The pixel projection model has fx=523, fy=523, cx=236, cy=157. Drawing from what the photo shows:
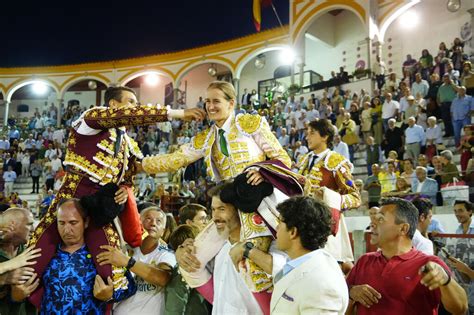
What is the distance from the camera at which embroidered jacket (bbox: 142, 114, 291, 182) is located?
10.6 feet

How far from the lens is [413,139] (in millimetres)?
9656

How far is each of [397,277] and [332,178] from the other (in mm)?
1223

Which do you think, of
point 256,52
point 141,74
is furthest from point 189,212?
point 141,74

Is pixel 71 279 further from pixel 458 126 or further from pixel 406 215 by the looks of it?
pixel 458 126

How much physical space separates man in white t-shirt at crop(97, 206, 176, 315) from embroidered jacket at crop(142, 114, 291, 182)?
0.63 meters

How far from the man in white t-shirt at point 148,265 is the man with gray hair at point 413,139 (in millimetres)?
6809

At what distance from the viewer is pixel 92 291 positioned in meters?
3.18

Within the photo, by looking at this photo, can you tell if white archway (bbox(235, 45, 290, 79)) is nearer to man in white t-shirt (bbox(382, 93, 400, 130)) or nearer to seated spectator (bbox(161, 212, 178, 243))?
man in white t-shirt (bbox(382, 93, 400, 130))

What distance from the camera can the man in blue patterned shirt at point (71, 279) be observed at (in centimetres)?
307

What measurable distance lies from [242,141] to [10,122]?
23.7 metres

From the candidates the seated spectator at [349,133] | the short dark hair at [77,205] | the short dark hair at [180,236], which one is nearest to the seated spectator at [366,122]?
the seated spectator at [349,133]

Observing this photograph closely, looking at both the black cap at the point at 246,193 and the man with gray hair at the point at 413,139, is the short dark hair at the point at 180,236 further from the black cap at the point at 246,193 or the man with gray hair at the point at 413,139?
the man with gray hair at the point at 413,139

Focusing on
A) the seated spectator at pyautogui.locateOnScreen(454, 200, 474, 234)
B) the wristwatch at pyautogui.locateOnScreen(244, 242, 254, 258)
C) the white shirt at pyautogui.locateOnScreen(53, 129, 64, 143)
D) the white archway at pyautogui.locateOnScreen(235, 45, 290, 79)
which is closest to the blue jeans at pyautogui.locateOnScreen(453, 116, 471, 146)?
the seated spectator at pyautogui.locateOnScreen(454, 200, 474, 234)

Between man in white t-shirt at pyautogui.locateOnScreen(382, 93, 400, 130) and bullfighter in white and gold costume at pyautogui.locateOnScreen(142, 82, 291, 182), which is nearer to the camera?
bullfighter in white and gold costume at pyautogui.locateOnScreen(142, 82, 291, 182)
